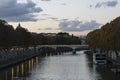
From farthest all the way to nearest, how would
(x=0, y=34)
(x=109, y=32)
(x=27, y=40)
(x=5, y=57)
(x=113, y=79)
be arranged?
(x=27, y=40) < (x=0, y=34) < (x=5, y=57) < (x=109, y=32) < (x=113, y=79)

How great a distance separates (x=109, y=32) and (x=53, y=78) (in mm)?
28836

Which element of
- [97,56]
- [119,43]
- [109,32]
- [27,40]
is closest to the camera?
[119,43]

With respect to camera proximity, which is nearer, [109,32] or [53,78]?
[53,78]

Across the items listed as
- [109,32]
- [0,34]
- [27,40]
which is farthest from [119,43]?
[27,40]

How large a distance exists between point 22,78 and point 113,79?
12.5m

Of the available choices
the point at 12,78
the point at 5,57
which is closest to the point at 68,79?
the point at 12,78

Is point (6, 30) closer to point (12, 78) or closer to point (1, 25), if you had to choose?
point (1, 25)

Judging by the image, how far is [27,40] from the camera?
7175 inches

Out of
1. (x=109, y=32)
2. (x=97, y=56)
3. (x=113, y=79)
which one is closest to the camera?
(x=113, y=79)

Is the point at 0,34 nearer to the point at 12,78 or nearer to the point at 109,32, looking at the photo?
the point at 109,32

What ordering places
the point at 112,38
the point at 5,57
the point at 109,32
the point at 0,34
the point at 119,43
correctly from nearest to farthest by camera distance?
the point at 119,43 → the point at 112,38 → the point at 109,32 → the point at 5,57 → the point at 0,34

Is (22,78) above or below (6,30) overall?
below

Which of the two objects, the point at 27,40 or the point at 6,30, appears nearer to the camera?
the point at 6,30

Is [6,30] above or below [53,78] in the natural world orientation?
above
